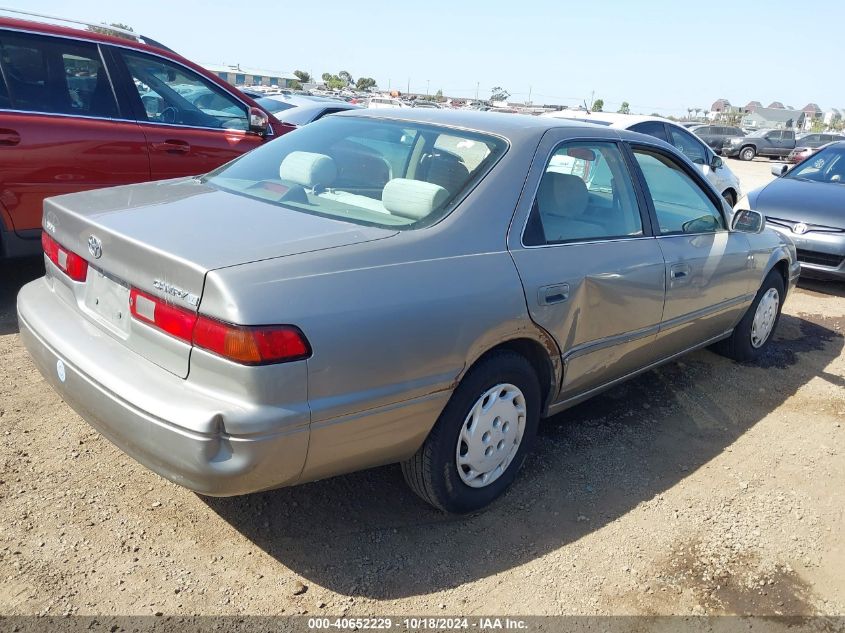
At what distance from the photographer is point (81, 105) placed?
4.82 m

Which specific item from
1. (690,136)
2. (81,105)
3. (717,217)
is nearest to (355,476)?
(717,217)

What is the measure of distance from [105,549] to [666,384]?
3.37 metres

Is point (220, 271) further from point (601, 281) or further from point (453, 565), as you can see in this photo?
point (601, 281)

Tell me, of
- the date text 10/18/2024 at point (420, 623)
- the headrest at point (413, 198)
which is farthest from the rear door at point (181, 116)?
the date text 10/18/2024 at point (420, 623)

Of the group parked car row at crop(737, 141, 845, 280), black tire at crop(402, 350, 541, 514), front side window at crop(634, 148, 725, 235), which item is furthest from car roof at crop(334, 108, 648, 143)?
parked car row at crop(737, 141, 845, 280)

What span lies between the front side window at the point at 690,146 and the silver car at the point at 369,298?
5.59 m

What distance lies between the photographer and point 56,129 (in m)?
4.62

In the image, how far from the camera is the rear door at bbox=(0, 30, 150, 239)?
450 cm

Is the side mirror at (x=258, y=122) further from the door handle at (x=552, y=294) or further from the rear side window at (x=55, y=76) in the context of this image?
the door handle at (x=552, y=294)

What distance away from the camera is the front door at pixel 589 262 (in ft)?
9.58

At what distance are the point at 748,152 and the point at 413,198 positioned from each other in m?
33.4

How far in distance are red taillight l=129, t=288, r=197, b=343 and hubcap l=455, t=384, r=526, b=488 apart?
1093mm

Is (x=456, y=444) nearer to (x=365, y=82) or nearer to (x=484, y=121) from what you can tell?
(x=484, y=121)

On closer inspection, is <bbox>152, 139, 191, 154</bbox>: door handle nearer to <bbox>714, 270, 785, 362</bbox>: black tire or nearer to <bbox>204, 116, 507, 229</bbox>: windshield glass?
<bbox>204, 116, 507, 229</bbox>: windshield glass
